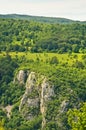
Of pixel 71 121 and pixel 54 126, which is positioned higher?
pixel 71 121

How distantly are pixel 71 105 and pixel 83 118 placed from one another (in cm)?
14209

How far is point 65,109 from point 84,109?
14162 cm

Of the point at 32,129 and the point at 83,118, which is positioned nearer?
the point at 83,118

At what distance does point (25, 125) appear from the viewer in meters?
200

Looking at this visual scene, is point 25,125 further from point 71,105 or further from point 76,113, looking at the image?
point 76,113

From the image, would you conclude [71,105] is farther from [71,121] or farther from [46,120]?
[71,121]

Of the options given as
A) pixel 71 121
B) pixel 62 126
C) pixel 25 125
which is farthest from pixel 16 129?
pixel 71 121

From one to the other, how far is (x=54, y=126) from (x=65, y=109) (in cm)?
988

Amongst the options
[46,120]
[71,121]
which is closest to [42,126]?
[46,120]

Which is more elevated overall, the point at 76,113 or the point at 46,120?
the point at 76,113

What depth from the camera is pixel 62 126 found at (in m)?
194

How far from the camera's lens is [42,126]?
7731 inches

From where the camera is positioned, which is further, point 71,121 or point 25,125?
point 25,125

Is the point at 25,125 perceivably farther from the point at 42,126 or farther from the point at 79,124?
the point at 79,124
